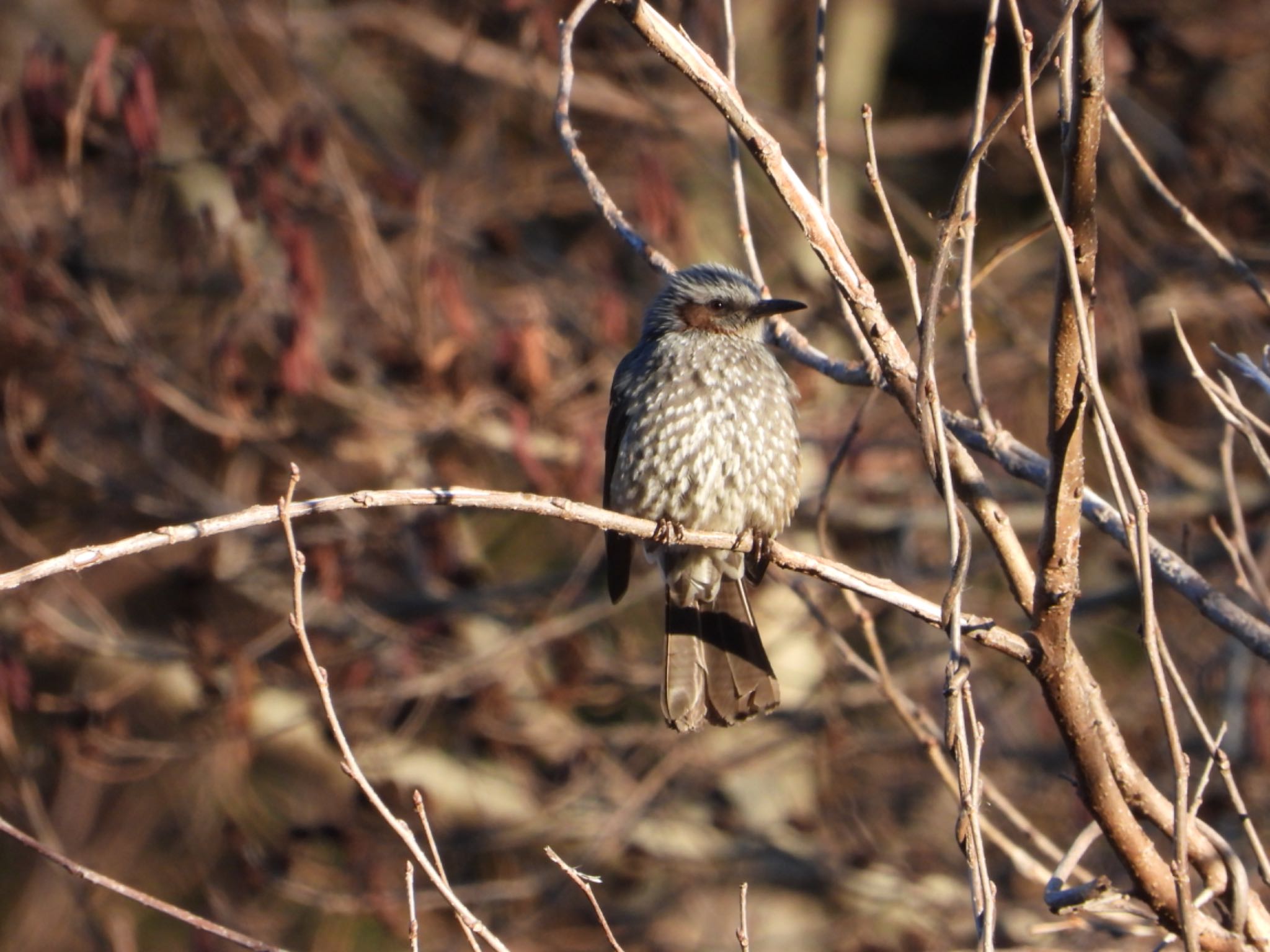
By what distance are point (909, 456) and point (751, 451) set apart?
3362mm

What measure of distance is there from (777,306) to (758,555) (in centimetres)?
81

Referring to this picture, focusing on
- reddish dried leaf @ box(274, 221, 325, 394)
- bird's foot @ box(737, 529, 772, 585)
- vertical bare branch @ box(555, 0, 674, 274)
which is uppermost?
vertical bare branch @ box(555, 0, 674, 274)

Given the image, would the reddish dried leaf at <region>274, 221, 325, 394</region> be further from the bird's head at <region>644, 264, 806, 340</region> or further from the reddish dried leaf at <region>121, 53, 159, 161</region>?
the bird's head at <region>644, 264, 806, 340</region>

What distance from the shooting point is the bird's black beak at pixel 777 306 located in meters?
3.94

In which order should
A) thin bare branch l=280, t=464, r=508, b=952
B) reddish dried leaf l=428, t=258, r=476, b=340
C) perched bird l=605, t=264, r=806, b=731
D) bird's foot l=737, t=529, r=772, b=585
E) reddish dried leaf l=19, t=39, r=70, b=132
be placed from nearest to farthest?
thin bare branch l=280, t=464, r=508, b=952, bird's foot l=737, t=529, r=772, b=585, perched bird l=605, t=264, r=806, b=731, reddish dried leaf l=19, t=39, r=70, b=132, reddish dried leaf l=428, t=258, r=476, b=340

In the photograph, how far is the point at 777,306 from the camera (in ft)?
13.0

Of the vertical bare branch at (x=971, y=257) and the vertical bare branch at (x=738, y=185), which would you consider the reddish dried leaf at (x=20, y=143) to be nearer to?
the vertical bare branch at (x=738, y=185)

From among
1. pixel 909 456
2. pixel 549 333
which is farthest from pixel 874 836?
pixel 549 333

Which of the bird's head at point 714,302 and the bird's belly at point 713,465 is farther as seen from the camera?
the bird's head at point 714,302

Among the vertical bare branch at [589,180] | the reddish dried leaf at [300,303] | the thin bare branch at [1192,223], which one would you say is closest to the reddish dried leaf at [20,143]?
the reddish dried leaf at [300,303]

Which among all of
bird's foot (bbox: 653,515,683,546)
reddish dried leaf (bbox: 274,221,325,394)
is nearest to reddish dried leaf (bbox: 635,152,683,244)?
reddish dried leaf (bbox: 274,221,325,394)

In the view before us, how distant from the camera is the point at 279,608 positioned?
7094 millimetres

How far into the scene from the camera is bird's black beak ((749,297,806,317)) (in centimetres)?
394

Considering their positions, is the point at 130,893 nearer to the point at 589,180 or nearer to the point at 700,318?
the point at 589,180
